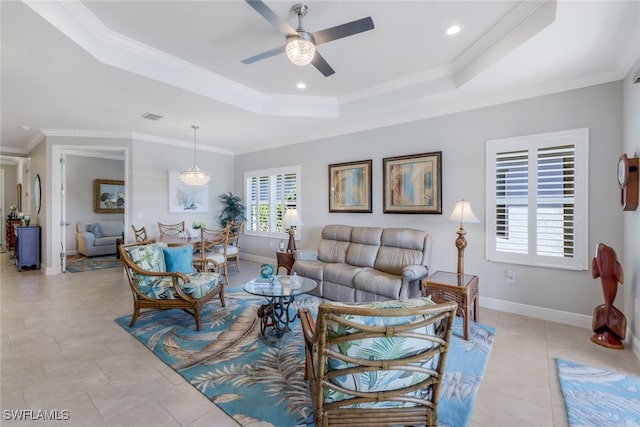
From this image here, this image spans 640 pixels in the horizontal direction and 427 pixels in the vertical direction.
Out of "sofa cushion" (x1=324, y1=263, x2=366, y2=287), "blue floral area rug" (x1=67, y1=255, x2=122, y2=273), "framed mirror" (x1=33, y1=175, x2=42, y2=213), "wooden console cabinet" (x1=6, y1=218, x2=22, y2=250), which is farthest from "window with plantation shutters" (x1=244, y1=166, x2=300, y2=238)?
"wooden console cabinet" (x1=6, y1=218, x2=22, y2=250)

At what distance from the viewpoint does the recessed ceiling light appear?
2756 mm

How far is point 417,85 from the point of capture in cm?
384

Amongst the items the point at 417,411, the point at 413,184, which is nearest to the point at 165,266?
the point at 417,411

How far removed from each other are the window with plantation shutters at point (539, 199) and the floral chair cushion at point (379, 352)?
288 centimetres

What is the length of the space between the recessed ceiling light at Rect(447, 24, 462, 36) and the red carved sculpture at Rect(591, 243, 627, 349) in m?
2.54

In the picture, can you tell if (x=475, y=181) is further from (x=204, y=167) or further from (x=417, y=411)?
(x=204, y=167)

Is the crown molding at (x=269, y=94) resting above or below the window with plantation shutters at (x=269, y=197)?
above

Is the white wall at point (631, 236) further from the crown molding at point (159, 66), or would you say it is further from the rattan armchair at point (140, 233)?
the rattan armchair at point (140, 233)

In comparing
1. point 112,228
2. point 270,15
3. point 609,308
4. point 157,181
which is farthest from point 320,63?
point 112,228

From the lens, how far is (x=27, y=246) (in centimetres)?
602

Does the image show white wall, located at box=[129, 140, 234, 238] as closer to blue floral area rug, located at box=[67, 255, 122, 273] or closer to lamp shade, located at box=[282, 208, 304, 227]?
blue floral area rug, located at box=[67, 255, 122, 273]

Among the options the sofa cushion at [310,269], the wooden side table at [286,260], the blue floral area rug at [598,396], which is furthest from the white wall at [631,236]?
the wooden side table at [286,260]

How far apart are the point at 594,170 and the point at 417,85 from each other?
2223 mm

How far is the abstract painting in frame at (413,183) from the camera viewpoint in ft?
13.9
